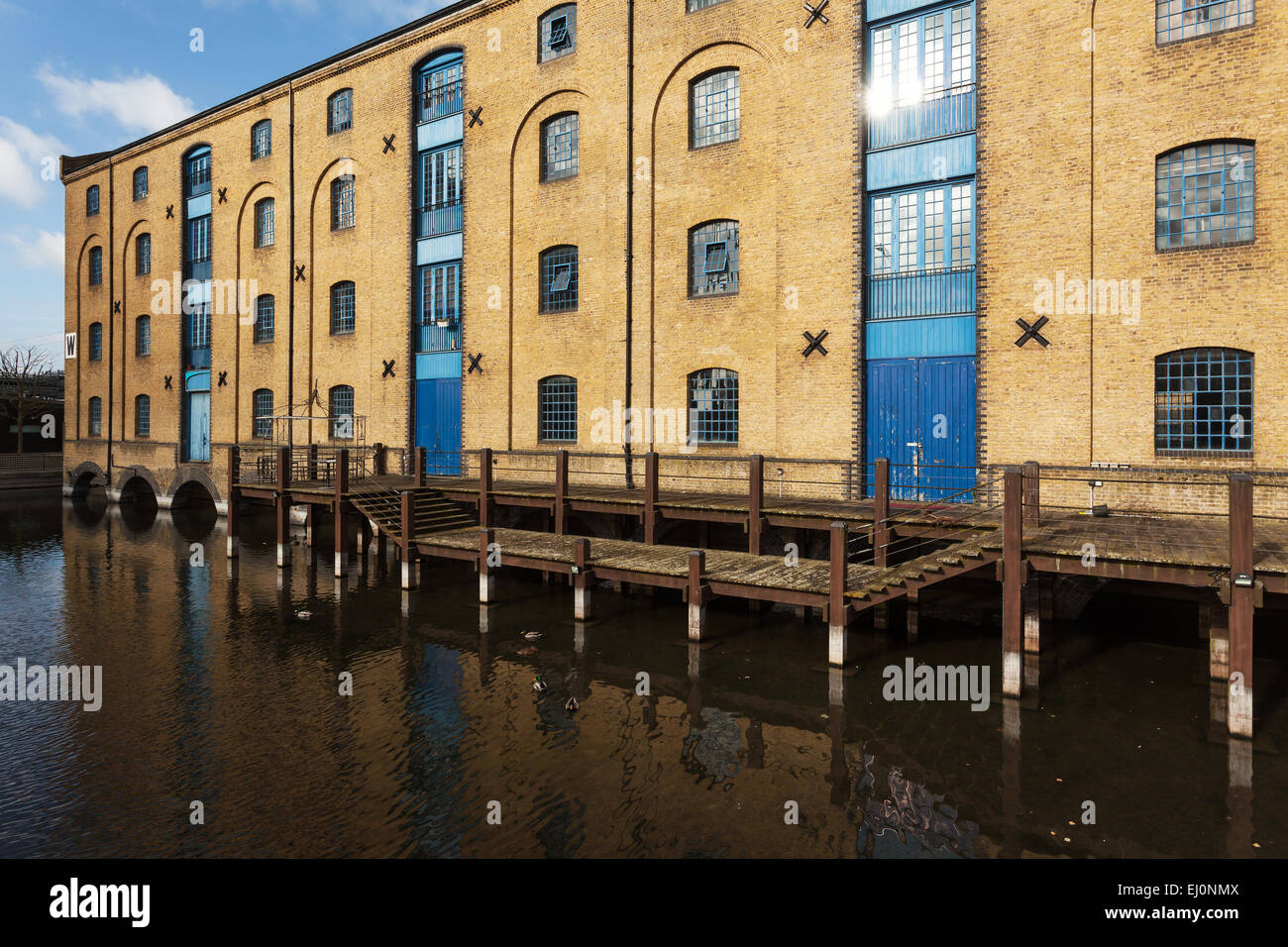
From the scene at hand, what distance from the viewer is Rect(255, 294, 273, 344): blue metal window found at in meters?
27.9

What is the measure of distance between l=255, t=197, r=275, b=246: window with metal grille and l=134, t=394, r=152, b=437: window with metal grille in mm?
10233

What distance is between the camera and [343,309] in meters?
25.7

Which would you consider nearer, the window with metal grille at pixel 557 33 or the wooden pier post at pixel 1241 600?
the wooden pier post at pixel 1241 600

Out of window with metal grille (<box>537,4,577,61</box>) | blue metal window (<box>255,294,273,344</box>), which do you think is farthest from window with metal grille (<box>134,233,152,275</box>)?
window with metal grille (<box>537,4,577,61</box>)

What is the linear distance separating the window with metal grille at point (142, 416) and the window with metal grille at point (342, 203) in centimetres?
1426

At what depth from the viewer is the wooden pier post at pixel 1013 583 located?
9.84 m

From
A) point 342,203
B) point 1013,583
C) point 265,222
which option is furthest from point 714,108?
point 265,222

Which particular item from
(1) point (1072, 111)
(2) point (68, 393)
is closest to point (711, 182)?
(1) point (1072, 111)

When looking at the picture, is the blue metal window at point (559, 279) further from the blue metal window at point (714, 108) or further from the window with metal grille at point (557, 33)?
the window with metal grille at point (557, 33)

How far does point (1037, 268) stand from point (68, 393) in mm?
42662

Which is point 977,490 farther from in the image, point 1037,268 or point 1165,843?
point 1165,843

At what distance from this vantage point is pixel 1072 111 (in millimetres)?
13727

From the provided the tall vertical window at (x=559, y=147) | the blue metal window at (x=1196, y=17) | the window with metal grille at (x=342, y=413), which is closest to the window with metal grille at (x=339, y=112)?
the tall vertical window at (x=559, y=147)

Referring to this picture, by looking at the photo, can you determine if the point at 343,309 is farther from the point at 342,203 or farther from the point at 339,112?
the point at 339,112
